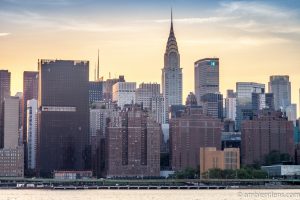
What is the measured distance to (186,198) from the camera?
166 meters

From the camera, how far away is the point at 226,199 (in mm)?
163500

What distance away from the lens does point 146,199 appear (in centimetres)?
16525

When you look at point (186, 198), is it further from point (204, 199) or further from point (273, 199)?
point (273, 199)

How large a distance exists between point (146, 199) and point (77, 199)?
1138cm

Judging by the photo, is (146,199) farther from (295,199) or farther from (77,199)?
(295,199)

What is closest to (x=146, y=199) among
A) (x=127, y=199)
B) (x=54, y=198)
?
(x=127, y=199)

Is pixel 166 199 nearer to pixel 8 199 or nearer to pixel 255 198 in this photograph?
pixel 255 198

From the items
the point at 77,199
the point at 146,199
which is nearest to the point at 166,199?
the point at 146,199

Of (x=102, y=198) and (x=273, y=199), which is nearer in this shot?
(x=273, y=199)

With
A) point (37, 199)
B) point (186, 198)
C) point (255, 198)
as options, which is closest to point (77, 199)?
point (37, 199)

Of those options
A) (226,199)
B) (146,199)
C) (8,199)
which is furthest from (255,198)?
(8,199)

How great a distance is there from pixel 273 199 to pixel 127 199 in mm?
24283

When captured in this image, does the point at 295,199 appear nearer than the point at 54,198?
Yes

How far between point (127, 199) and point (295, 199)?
2809cm
